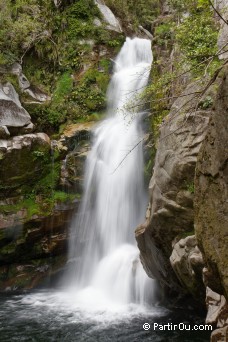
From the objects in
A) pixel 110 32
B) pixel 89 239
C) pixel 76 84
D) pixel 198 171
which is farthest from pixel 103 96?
pixel 198 171

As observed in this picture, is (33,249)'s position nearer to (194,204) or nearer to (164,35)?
(164,35)

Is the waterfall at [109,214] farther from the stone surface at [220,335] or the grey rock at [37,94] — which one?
the stone surface at [220,335]

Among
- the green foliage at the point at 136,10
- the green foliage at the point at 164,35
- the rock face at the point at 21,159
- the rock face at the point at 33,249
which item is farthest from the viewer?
the green foliage at the point at 136,10

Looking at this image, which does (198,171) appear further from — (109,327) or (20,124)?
(20,124)

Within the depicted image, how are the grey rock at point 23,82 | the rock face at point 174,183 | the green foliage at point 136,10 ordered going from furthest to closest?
the green foliage at point 136,10
the grey rock at point 23,82
the rock face at point 174,183

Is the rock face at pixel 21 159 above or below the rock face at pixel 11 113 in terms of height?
below

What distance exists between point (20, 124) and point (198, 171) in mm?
8681

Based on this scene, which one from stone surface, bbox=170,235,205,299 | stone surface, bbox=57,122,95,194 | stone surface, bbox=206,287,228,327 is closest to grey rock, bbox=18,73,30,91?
stone surface, bbox=57,122,95,194

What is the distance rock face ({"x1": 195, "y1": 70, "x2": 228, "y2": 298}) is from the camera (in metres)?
3.23

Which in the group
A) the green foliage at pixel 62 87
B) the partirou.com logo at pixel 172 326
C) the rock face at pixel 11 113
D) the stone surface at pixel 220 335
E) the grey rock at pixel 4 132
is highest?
the green foliage at pixel 62 87

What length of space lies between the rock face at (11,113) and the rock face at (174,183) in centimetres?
584

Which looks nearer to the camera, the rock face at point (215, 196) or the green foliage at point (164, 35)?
the rock face at point (215, 196)

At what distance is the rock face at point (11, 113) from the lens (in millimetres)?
11162

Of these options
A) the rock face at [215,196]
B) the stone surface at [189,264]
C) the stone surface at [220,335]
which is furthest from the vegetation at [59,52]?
the rock face at [215,196]
